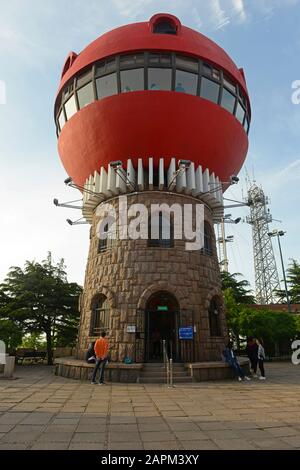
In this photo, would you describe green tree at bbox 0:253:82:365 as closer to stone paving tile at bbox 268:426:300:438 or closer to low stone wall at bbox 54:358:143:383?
low stone wall at bbox 54:358:143:383

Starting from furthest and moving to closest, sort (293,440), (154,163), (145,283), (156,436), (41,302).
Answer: (41,302) < (154,163) < (145,283) < (156,436) < (293,440)

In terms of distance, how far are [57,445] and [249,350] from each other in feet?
36.0

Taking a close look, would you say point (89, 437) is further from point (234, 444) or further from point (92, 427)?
point (234, 444)

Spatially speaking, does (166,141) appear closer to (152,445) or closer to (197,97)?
(197,97)

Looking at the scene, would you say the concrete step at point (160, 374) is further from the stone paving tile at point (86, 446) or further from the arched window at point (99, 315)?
the stone paving tile at point (86, 446)

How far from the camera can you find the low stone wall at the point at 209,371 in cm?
1242

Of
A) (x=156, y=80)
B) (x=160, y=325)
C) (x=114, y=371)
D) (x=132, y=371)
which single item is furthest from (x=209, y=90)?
(x=114, y=371)

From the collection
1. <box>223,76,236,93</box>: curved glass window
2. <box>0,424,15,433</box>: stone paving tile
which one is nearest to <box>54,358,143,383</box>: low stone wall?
<box>0,424,15,433</box>: stone paving tile

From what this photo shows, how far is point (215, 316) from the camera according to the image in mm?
15977

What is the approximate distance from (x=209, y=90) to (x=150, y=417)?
45.5 feet

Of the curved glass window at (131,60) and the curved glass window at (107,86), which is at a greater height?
the curved glass window at (131,60)

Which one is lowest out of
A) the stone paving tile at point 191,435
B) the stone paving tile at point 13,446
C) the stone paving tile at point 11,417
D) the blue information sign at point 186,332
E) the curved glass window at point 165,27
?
the stone paving tile at point 13,446

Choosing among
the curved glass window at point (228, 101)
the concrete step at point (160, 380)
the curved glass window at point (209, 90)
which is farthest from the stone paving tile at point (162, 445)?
the curved glass window at point (228, 101)

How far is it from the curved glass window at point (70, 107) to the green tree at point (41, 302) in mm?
10908
